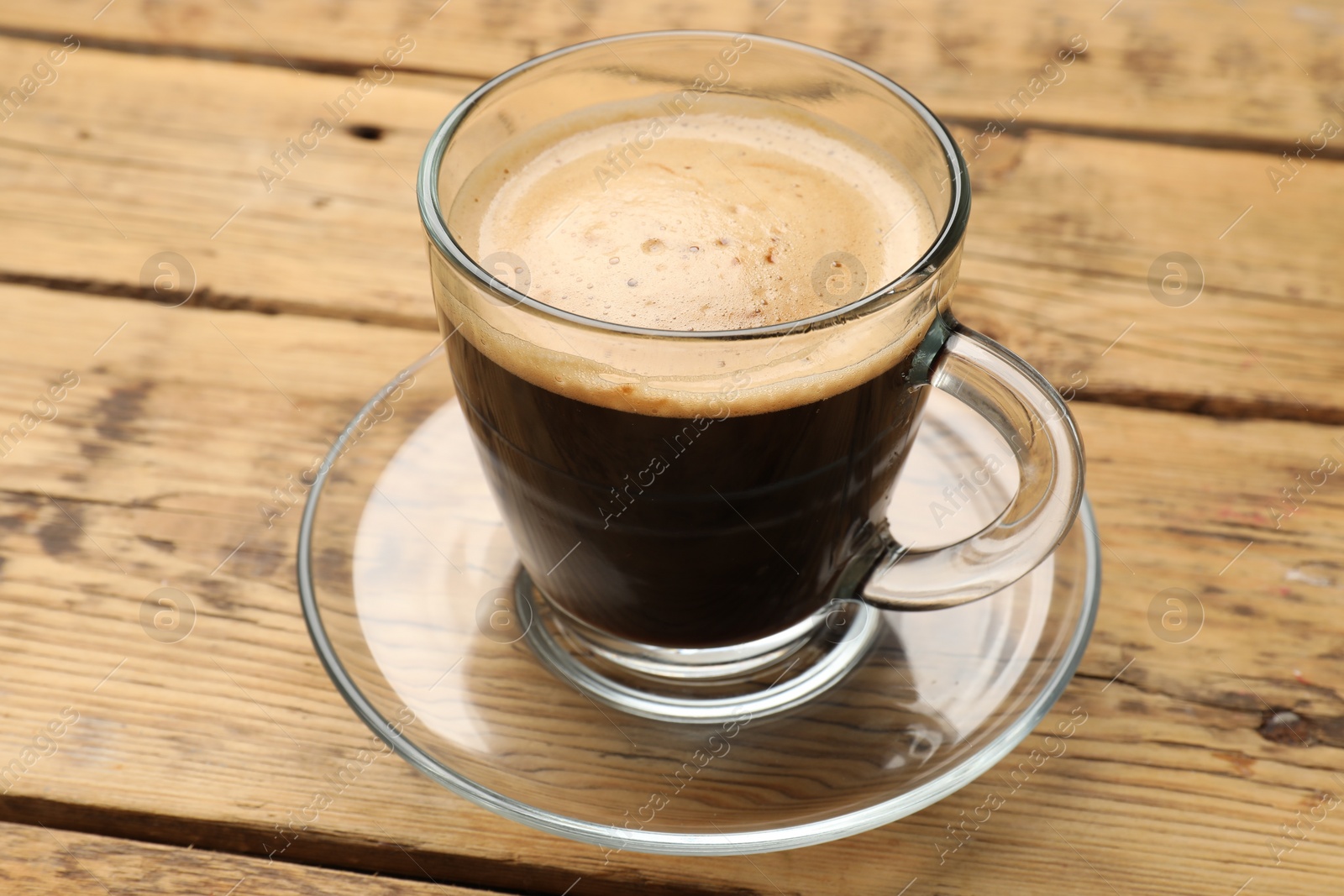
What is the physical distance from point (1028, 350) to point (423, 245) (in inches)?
28.4

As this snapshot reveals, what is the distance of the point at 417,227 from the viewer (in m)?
1.54

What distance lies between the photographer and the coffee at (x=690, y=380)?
32.5 inches

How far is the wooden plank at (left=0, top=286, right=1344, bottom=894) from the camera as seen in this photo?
0.95 meters

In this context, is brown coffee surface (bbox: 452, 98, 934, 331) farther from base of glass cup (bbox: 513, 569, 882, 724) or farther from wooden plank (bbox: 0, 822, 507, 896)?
wooden plank (bbox: 0, 822, 507, 896)

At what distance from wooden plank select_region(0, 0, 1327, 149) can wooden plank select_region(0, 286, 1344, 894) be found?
1.80 ft

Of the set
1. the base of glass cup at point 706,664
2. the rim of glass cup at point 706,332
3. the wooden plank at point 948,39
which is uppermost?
the rim of glass cup at point 706,332

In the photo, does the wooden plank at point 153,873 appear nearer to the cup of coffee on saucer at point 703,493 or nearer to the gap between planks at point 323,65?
the cup of coffee on saucer at point 703,493

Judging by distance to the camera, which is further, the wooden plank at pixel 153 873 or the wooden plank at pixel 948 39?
the wooden plank at pixel 948 39

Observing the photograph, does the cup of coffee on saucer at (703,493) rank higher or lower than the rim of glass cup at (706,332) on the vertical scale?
lower

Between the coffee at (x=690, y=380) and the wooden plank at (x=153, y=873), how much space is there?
0.90 ft

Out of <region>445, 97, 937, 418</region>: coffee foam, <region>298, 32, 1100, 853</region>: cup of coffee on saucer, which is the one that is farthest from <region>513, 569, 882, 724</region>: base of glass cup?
<region>445, 97, 937, 418</region>: coffee foam

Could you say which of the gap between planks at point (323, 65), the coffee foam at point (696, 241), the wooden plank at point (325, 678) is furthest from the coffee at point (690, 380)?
the gap between planks at point (323, 65)

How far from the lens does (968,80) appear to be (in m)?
1.72

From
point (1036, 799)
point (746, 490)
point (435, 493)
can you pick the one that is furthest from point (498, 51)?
point (1036, 799)
